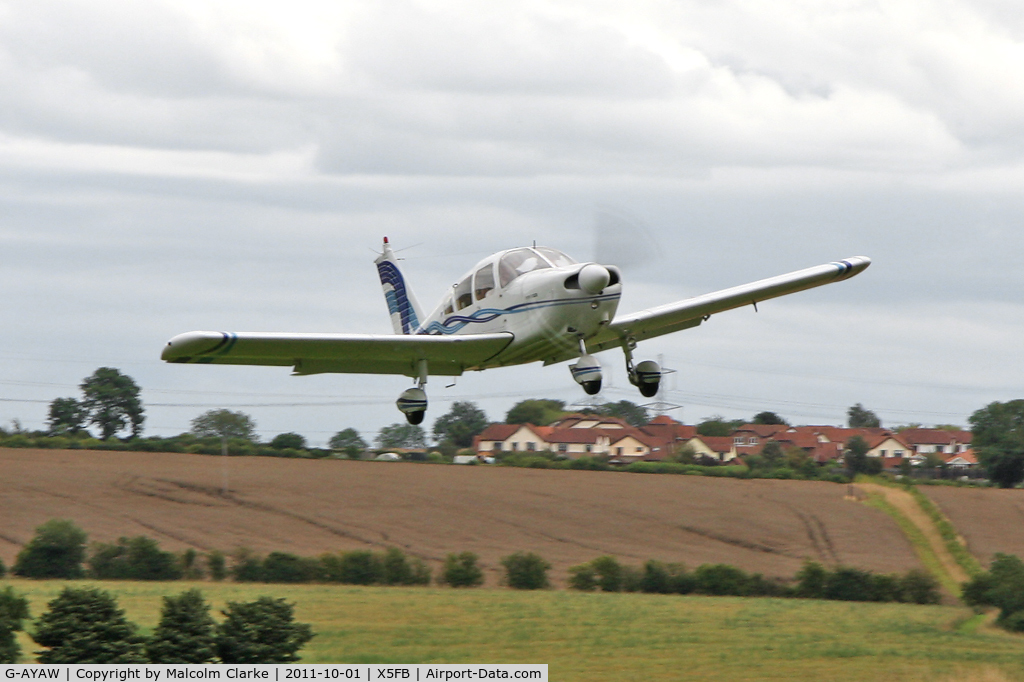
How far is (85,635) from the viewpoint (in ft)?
92.8

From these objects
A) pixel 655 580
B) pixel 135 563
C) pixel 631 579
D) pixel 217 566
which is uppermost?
pixel 135 563

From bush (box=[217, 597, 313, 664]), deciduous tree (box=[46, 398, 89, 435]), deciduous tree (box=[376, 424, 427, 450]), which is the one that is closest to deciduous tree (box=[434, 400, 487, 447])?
deciduous tree (box=[376, 424, 427, 450])

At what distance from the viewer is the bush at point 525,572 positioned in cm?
6259

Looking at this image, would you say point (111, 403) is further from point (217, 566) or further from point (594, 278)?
point (594, 278)

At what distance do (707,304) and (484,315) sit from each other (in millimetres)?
5029

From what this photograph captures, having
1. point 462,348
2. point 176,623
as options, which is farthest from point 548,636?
point 462,348

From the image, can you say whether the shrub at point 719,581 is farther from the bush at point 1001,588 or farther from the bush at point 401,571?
the bush at point 401,571

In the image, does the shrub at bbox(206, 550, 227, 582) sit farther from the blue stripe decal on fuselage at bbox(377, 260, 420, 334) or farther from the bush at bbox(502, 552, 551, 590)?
the blue stripe decal on fuselage at bbox(377, 260, 420, 334)

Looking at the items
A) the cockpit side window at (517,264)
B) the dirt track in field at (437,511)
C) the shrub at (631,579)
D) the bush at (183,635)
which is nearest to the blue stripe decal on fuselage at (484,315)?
the cockpit side window at (517,264)

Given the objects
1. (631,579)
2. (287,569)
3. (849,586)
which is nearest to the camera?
(287,569)

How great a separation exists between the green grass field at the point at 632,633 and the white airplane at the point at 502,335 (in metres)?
17.8

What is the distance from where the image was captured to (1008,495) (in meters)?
81.8

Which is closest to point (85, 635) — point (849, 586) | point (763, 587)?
point (763, 587)

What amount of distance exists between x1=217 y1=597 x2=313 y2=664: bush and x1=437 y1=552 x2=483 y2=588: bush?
2970 centimetres
